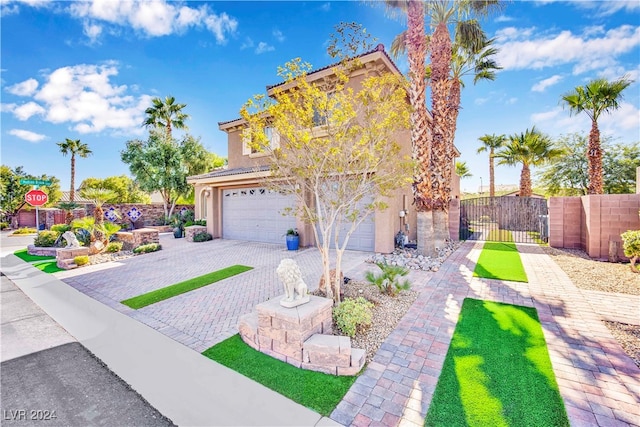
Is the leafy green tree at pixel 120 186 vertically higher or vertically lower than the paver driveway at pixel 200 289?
higher

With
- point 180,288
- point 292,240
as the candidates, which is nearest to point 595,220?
point 292,240

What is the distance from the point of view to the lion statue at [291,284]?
441cm

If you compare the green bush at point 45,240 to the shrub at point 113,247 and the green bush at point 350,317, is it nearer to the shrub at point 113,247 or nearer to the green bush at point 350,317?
the shrub at point 113,247

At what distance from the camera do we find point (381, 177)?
627 cm

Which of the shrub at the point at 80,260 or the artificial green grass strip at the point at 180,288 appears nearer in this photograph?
the artificial green grass strip at the point at 180,288

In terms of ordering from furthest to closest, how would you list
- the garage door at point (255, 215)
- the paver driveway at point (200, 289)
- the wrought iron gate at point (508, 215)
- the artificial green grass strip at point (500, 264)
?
the wrought iron gate at point (508, 215), the garage door at point (255, 215), the artificial green grass strip at point (500, 264), the paver driveway at point (200, 289)

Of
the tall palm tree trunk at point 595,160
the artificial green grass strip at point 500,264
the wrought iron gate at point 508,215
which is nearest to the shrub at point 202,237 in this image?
the artificial green grass strip at point 500,264

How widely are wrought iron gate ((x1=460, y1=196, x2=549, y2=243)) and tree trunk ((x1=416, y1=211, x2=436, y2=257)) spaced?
6.59 metres

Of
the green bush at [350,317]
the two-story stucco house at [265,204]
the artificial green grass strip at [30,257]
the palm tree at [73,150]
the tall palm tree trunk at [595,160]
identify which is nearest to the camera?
the green bush at [350,317]

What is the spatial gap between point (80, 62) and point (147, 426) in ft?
52.6

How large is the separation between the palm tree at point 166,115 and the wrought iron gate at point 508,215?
2606 cm

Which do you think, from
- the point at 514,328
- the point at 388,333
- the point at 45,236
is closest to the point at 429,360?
the point at 388,333

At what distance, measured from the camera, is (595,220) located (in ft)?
34.6

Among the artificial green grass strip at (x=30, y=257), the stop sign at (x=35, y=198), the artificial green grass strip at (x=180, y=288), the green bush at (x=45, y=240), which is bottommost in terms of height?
the artificial green grass strip at (x=180, y=288)
